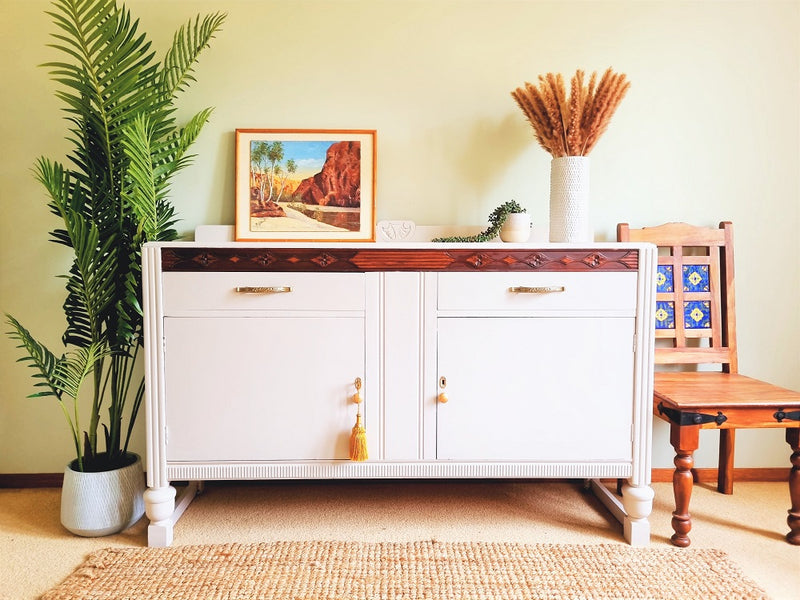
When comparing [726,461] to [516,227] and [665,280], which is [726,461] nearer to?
[665,280]

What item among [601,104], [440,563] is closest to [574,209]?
[601,104]

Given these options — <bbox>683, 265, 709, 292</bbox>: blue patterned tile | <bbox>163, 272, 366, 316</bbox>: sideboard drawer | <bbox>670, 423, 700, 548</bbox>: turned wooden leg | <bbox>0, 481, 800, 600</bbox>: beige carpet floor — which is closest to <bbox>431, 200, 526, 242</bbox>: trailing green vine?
<bbox>163, 272, 366, 316</bbox>: sideboard drawer

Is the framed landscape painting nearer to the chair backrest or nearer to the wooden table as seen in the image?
the chair backrest

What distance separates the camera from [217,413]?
5.90ft

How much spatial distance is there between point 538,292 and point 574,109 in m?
0.69

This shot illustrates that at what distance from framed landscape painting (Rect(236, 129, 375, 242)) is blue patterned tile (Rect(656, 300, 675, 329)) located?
119 centimetres

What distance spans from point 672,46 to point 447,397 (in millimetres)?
1713

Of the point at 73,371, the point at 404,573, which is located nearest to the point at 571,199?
the point at 404,573

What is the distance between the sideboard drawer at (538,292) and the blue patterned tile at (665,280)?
49 cm

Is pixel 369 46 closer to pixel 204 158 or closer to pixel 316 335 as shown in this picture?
pixel 204 158

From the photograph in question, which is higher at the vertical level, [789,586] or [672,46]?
[672,46]

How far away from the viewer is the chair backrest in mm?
2193

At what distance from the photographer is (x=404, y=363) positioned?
5.95 ft

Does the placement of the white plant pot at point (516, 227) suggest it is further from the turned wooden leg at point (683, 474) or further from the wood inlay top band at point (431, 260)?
the turned wooden leg at point (683, 474)
